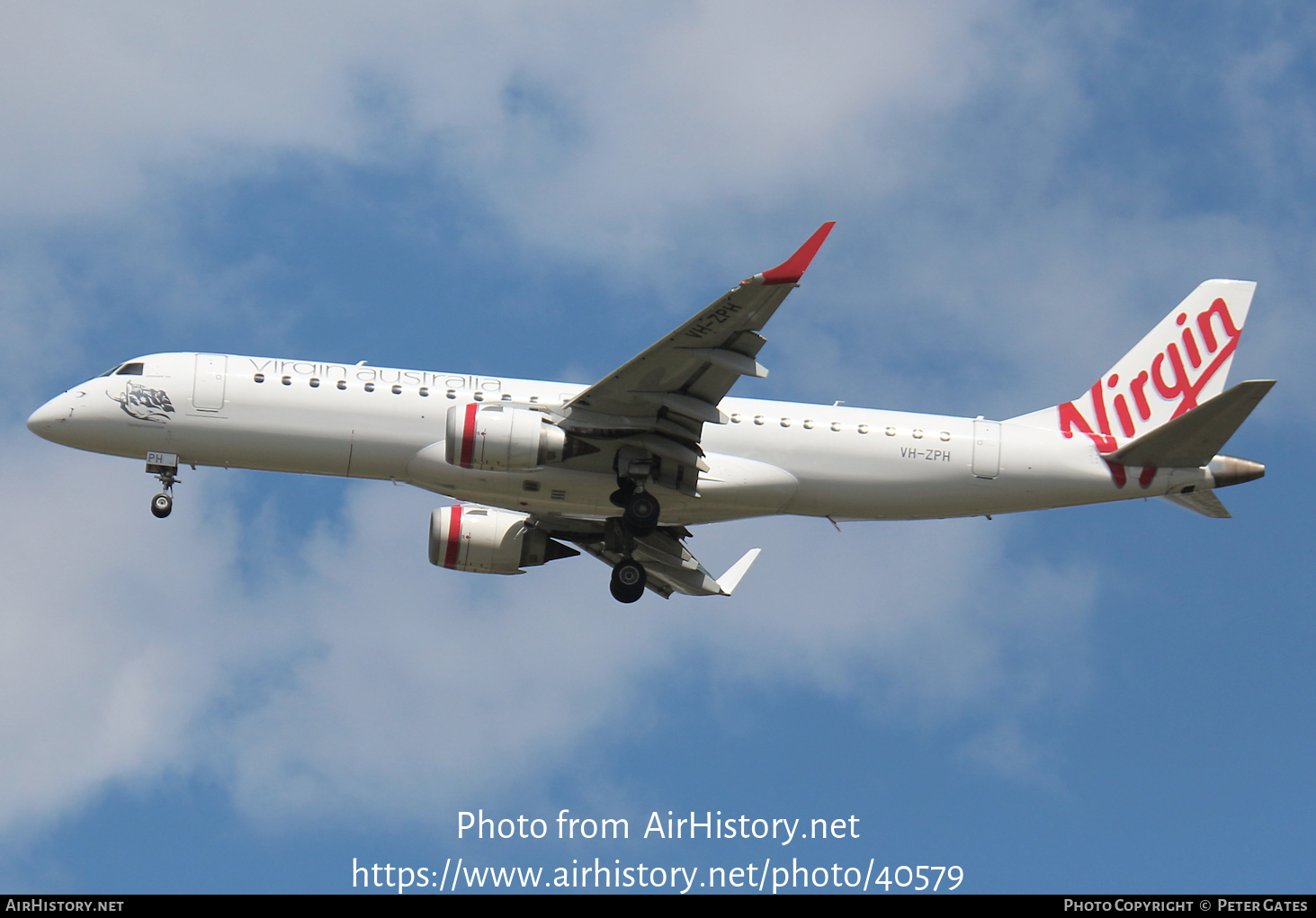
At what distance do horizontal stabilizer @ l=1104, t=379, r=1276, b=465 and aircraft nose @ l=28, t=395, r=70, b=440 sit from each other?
25118mm

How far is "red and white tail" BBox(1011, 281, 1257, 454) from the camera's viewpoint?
36781 mm

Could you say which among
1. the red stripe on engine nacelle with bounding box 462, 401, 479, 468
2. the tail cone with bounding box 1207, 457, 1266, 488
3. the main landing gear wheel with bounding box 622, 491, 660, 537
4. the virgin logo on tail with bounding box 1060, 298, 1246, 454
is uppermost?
the virgin logo on tail with bounding box 1060, 298, 1246, 454

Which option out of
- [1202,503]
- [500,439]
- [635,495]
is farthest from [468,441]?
[1202,503]

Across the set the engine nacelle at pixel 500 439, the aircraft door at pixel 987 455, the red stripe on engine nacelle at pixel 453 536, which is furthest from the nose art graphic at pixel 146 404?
the aircraft door at pixel 987 455

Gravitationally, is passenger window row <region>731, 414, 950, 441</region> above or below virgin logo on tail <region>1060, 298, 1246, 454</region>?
below

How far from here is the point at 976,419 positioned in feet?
116

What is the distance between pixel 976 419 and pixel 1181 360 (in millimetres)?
6547

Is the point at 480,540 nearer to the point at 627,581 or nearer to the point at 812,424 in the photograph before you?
the point at 627,581

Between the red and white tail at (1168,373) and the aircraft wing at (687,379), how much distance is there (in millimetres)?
9261

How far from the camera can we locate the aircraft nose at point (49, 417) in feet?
112

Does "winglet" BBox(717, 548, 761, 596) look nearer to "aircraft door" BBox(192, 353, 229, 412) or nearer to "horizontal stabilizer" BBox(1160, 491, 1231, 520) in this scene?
"horizontal stabilizer" BBox(1160, 491, 1231, 520)

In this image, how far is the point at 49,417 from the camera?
3406 cm

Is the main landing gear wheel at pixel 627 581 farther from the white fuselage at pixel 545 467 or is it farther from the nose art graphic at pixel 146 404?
the nose art graphic at pixel 146 404

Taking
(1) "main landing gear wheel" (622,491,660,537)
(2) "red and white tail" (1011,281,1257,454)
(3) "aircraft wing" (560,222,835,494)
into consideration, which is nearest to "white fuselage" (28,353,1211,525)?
(1) "main landing gear wheel" (622,491,660,537)
